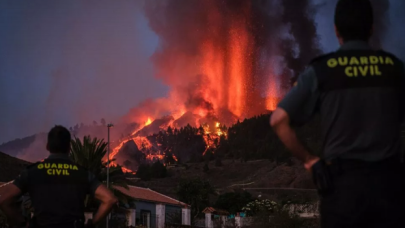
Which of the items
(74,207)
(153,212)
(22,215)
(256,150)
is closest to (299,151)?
(74,207)

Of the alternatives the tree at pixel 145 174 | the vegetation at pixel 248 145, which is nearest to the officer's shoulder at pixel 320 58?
the tree at pixel 145 174

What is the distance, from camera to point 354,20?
11.7ft

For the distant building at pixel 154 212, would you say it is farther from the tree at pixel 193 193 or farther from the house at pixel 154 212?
the tree at pixel 193 193

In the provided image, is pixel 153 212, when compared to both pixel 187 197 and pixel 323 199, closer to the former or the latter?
pixel 187 197

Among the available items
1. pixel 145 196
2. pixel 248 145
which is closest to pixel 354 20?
pixel 145 196

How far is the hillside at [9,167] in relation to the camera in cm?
5206

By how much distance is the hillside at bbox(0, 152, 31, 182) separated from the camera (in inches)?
2050

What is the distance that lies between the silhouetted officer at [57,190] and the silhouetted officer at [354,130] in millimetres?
1884

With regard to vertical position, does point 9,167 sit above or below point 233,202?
above

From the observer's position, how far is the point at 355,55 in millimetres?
3439

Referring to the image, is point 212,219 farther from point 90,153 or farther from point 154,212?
point 90,153

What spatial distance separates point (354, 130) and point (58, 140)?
2472mm

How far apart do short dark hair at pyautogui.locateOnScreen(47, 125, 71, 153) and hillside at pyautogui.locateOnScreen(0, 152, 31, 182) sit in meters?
49.5

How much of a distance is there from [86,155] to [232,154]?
126573mm
